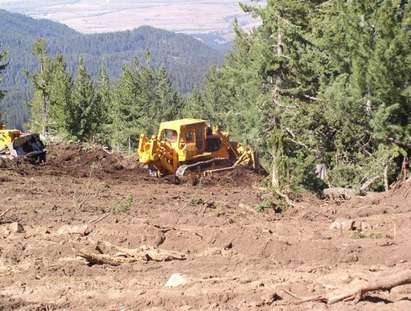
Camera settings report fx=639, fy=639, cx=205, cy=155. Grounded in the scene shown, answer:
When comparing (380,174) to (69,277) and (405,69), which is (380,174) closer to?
(405,69)

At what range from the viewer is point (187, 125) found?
1984 cm

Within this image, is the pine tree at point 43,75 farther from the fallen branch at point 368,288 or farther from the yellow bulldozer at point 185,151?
the fallen branch at point 368,288

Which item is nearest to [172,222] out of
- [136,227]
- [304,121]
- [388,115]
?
[136,227]

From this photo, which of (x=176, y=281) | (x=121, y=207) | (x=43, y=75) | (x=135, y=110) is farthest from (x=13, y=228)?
(x=135, y=110)

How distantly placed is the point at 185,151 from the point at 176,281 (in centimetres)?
1254

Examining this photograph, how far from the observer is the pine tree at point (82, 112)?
49031mm

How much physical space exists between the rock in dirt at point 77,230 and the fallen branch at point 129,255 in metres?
1.00

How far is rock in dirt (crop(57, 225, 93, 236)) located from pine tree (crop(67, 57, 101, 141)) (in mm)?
38888

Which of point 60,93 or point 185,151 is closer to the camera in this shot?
point 185,151

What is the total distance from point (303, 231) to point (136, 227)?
256 centimetres

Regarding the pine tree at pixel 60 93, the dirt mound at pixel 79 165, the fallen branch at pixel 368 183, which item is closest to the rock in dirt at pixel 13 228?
the fallen branch at pixel 368 183

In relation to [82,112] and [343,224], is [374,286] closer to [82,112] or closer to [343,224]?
[343,224]

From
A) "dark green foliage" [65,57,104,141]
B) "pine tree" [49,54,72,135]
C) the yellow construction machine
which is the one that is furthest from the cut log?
"pine tree" [49,54,72,135]

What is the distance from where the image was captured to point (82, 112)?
49562mm
